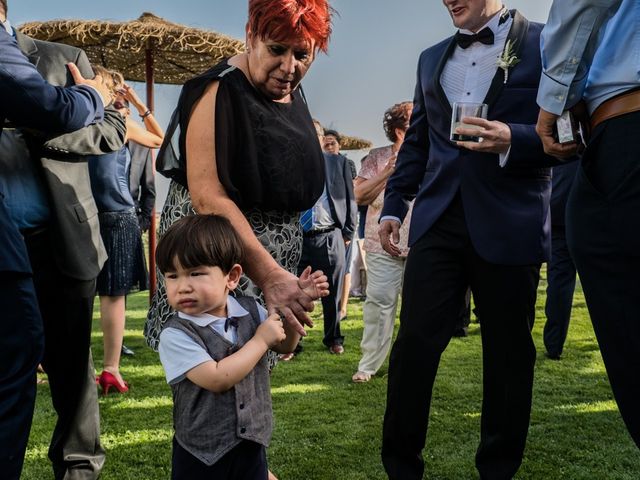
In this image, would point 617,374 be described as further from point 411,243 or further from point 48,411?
point 48,411

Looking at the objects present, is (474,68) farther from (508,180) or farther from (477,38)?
(508,180)

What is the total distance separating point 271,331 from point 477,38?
1.54 m

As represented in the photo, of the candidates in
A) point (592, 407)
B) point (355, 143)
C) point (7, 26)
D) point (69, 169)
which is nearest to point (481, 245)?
point (69, 169)

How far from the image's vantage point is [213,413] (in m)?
1.76

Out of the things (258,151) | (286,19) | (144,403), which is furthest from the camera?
(144,403)

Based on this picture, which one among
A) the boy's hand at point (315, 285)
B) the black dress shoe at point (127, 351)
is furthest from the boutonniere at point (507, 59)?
the black dress shoe at point (127, 351)

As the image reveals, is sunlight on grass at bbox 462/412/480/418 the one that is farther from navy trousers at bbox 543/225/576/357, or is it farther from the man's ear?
the man's ear

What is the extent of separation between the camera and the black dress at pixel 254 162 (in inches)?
74.6

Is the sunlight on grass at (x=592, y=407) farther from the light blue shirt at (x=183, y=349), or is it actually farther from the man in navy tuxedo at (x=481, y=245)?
the light blue shirt at (x=183, y=349)

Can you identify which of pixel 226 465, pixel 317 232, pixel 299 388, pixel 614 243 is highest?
pixel 614 243

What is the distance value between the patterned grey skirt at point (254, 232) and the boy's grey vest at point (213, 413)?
31 cm

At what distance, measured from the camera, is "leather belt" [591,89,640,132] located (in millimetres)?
1567

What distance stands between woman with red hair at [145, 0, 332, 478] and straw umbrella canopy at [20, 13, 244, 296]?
5.31m

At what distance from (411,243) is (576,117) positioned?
3.45ft
